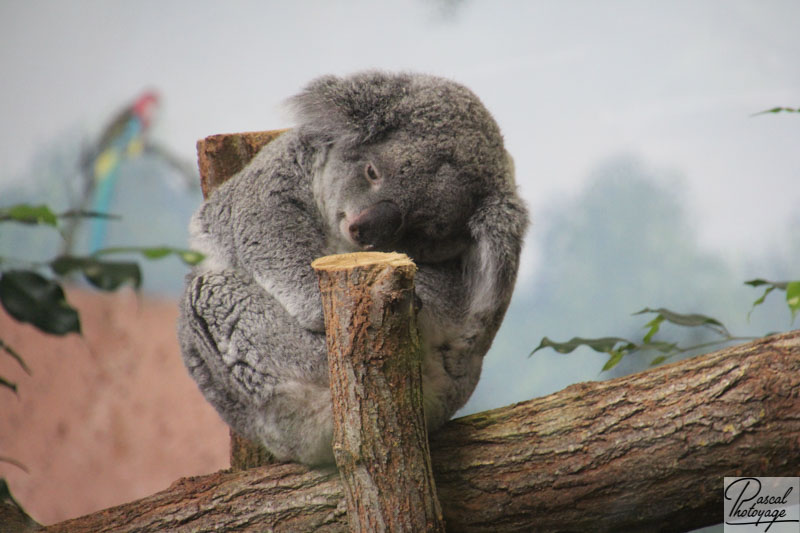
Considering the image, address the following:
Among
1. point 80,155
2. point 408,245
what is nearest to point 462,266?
point 408,245

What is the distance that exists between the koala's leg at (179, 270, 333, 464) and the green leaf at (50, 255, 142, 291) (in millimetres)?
927

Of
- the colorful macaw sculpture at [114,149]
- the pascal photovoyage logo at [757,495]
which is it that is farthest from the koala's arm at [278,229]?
the colorful macaw sculpture at [114,149]

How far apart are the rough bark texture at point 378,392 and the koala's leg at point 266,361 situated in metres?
0.31

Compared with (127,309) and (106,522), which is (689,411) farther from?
(127,309)

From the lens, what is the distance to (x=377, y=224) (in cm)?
189

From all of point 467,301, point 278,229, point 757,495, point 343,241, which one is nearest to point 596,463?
point 757,495

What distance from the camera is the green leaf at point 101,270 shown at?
1062 millimetres

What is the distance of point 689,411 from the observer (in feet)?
6.04

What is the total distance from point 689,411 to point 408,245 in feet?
3.10

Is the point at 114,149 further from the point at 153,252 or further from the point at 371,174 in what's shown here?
the point at 153,252

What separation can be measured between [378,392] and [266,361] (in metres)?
0.50

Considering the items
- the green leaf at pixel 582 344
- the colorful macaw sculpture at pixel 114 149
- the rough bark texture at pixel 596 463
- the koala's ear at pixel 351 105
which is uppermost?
the colorful macaw sculpture at pixel 114 149

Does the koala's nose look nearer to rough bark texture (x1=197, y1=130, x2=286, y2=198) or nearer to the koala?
the koala

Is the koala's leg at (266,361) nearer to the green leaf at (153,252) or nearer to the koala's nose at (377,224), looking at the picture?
the koala's nose at (377,224)
